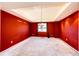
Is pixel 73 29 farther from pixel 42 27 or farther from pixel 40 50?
pixel 42 27

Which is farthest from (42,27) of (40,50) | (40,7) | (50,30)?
(40,7)

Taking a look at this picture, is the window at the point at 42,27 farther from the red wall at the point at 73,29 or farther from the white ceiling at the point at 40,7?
the white ceiling at the point at 40,7

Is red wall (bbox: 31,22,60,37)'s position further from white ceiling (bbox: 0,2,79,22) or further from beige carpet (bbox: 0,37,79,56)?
white ceiling (bbox: 0,2,79,22)

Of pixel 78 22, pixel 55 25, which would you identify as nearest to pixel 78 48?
pixel 78 22

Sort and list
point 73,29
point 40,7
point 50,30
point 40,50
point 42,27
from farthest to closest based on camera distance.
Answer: point 42,27, point 50,30, point 73,29, point 40,50, point 40,7

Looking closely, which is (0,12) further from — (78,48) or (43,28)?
(43,28)

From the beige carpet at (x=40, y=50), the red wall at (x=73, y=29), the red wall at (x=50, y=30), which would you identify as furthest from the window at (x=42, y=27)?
the beige carpet at (x=40, y=50)

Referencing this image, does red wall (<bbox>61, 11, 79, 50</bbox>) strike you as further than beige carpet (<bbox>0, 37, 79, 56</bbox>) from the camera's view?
Yes

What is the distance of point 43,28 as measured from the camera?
13.2 meters

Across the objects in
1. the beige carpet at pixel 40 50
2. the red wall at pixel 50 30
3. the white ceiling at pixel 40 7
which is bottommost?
the beige carpet at pixel 40 50

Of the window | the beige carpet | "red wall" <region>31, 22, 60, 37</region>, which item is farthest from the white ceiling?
the window

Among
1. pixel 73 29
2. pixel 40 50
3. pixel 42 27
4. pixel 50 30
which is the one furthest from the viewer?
pixel 42 27

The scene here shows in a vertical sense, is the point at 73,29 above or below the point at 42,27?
below

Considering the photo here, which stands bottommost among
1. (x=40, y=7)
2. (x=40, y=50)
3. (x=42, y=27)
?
(x=40, y=50)
